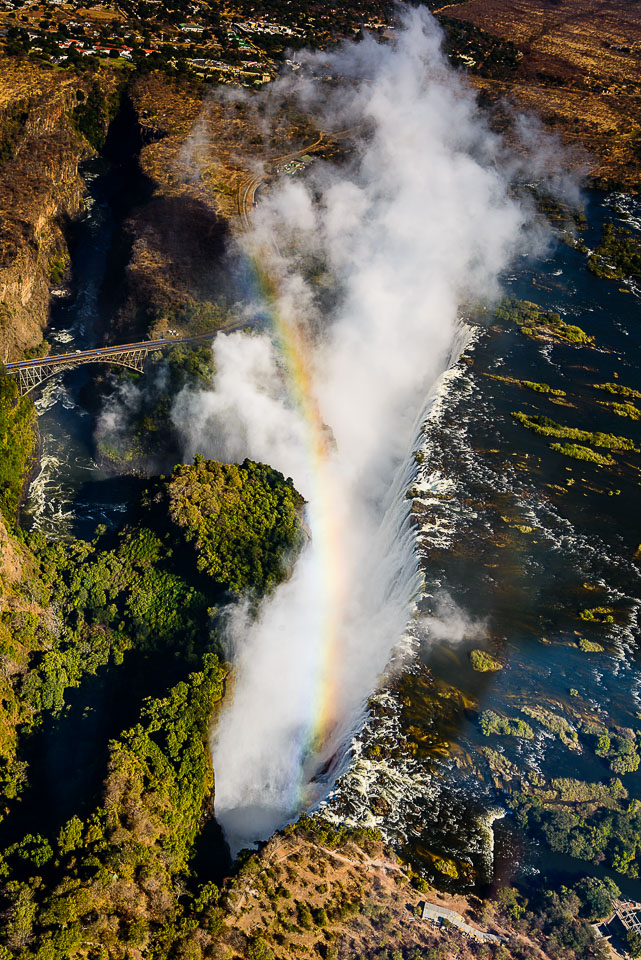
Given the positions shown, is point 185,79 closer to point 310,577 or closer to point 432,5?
point 432,5

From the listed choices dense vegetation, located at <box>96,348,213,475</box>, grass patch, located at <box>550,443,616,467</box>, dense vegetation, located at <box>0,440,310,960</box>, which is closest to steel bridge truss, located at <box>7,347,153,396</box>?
dense vegetation, located at <box>96,348,213,475</box>

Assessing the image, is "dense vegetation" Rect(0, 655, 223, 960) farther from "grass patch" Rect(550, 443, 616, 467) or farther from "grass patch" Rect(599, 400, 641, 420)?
"grass patch" Rect(599, 400, 641, 420)

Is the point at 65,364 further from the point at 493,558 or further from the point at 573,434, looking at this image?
the point at 573,434

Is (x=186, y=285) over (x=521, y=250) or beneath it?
beneath

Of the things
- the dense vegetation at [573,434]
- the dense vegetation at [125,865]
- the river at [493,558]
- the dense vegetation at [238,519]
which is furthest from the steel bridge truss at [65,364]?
the dense vegetation at [125,865]

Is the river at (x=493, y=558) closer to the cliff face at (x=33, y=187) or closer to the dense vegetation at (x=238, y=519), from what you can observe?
the cliff face at (x=33, y=187)

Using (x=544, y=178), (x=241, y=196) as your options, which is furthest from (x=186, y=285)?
(x=544, y=178)

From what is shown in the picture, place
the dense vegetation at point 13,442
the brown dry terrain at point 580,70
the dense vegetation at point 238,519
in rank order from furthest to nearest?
the brown dry terrain at point 580,70 < the dense vegetation at point 13,442 < the dense vegetation at point 238,519

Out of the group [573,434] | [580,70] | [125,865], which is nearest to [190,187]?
[573,434]
